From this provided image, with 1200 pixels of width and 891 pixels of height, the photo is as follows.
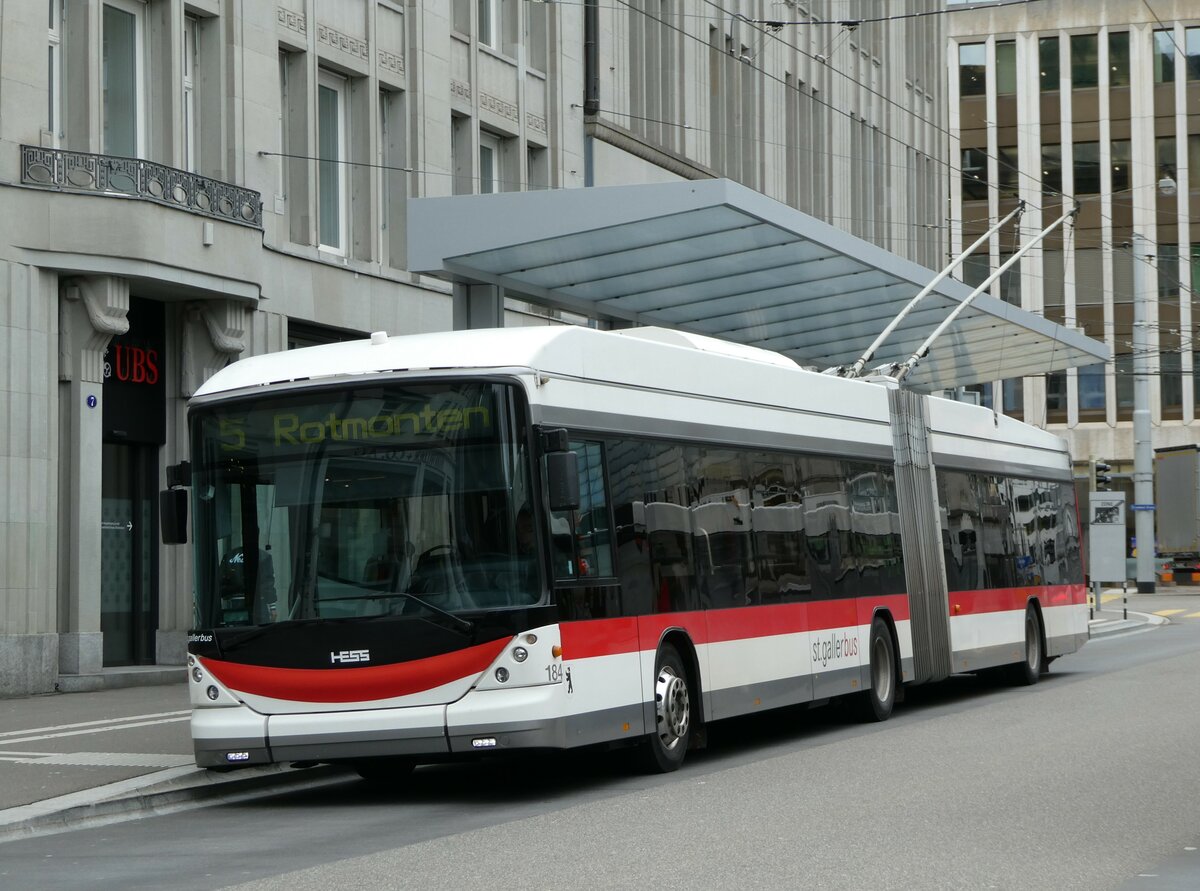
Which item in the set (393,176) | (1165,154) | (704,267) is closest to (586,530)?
(704,267)

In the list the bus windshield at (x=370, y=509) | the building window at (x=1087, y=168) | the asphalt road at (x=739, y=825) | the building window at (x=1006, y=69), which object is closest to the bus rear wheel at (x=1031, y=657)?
the asphalt road at (x=739, y=825)

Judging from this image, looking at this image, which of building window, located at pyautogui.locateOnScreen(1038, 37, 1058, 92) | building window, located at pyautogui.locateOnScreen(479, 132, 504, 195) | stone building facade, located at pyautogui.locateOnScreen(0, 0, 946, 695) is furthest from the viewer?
building window, located at pyautogui.locateOnScreen(1038, 37, 1058, 92)

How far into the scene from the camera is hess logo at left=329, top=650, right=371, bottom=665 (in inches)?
445

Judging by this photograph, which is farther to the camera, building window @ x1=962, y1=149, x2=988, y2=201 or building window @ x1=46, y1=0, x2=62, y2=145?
building window @ x1=962, y1=149, x2=988, y2=201

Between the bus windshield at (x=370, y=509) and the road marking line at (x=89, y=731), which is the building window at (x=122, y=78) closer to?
the road marking line at (x=89, y=731)

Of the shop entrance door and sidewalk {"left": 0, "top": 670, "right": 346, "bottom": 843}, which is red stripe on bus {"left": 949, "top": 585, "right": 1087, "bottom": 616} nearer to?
sidewalk {"left": 0, "top": 670, "right": 346, "bottom": 843}

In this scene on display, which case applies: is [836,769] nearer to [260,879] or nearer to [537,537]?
[537,537]

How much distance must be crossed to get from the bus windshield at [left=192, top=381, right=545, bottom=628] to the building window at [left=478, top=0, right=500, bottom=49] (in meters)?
19.2

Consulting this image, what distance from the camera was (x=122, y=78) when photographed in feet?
74.7

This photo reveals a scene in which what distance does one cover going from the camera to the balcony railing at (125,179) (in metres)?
21.0

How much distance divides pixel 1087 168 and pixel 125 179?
184 ft

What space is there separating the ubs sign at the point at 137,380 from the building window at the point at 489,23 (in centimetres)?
879

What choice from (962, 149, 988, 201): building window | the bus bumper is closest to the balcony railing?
the bus bumper

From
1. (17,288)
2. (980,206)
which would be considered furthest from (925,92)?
(17,288)
